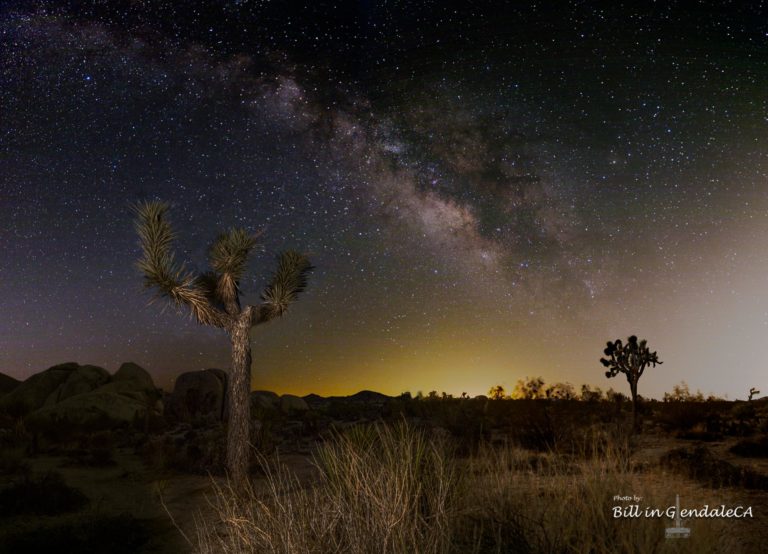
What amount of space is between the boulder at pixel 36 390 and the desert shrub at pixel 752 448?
98.6 feet

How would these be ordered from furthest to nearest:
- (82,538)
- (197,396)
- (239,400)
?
(197,396) → (239,400) → (82,538)

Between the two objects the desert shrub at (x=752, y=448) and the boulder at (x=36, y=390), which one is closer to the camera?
the desert shrub at (x=752, y=448)

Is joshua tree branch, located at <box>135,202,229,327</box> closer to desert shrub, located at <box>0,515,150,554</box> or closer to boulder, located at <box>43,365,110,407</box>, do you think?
desert shrub, located at <box>0,515,150,554</box>

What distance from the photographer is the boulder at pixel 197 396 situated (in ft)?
86.0

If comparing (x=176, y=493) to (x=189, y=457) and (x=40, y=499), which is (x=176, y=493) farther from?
(x=189, y=457)

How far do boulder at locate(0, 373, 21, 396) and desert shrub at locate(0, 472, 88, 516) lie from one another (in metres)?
27.3

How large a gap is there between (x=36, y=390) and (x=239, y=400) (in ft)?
75.4

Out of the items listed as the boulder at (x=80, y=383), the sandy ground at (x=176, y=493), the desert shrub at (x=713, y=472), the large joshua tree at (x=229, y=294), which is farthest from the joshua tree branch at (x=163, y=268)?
the boulder at (x=80, y=383)

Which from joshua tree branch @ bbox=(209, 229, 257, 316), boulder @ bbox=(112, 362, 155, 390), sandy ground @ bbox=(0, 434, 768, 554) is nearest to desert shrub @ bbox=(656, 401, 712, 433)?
sandy ground @ bbox=(0, 434, 768, 554)

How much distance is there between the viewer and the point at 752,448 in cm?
1041

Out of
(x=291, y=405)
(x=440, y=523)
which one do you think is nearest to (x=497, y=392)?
(x=291, y=405)

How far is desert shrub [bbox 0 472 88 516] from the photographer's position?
923 centimetres

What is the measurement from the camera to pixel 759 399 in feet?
71.3

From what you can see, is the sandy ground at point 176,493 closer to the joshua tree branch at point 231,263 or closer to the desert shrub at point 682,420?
the desert shrub at point 682,420
